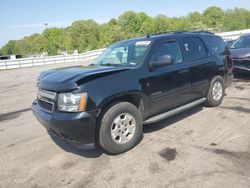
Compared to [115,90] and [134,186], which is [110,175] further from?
[115,90]

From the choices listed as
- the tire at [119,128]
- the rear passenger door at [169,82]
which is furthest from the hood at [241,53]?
the tire at [119,128]

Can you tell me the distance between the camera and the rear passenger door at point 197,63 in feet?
18.1

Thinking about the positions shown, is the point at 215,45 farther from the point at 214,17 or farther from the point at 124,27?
the point at 214,17

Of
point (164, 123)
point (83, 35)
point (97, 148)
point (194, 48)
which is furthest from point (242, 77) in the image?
point (83, 35)

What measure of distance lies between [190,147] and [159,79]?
1278mm

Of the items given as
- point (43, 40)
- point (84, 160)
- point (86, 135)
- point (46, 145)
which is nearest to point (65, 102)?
point (86, 135)

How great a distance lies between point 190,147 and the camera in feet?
14.2

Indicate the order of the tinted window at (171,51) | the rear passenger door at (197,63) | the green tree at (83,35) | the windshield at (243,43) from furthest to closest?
1. the green tree at (83,35)
2. the windshield at (243,43)
3. the rear passenger door at (197,63)
4. the tinted window at (171,51)

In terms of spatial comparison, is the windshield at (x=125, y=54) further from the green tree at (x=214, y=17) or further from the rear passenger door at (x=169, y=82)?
the green tree at (x=214, y=17)

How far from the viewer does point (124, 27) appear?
256 feet

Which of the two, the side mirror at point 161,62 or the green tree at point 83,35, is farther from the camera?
the green tree at point 83,35

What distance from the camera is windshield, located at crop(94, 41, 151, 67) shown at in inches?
189

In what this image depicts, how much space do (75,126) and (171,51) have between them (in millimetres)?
2482

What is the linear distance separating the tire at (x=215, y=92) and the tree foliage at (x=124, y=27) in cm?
6157
